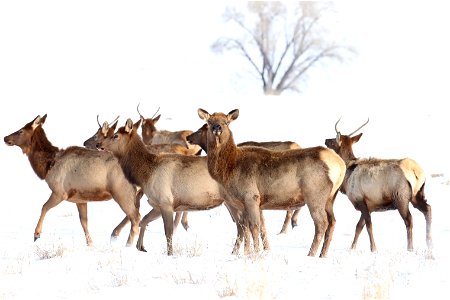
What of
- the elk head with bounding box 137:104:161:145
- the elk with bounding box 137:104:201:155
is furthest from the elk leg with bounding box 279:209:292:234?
the elk head with bounding box 137:104:161:145

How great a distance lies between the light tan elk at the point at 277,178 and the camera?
1227 cm

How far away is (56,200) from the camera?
49.6 feet

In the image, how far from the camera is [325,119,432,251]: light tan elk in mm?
14312

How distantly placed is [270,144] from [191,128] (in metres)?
15.9

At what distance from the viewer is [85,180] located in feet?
48.9

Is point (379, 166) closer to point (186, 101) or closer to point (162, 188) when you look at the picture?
point (162, 188)

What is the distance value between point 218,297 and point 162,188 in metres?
3.88

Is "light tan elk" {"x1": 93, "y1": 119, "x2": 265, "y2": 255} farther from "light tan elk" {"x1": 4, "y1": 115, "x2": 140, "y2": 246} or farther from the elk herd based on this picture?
"light tan elk" {"x1": 4, "y1": 115, "x2": 140, "y2": 246}

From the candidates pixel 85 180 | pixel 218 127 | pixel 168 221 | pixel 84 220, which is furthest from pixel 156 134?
pixel 218 127

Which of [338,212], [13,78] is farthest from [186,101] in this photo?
[338,212]

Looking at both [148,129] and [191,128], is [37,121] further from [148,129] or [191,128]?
[191,128]

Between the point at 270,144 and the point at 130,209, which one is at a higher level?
the point at 270,144

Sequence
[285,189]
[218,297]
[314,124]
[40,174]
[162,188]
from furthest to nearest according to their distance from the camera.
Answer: [314,124] < [40,174] < [162,188] < [285,189] < [218,297]

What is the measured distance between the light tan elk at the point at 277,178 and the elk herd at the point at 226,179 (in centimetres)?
1
